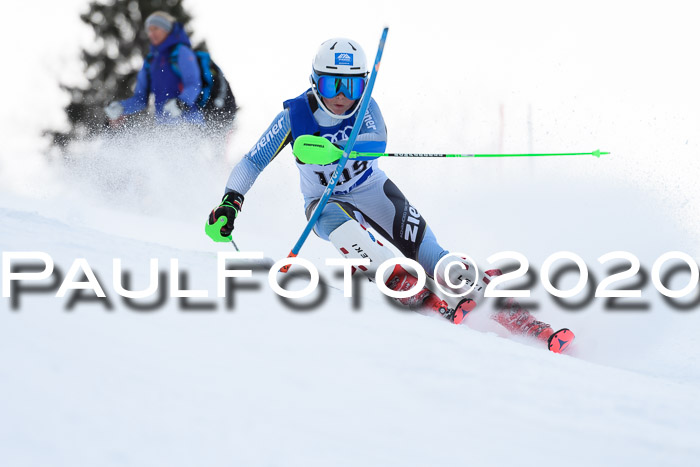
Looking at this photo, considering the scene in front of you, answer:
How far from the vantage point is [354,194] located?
12.5 ft

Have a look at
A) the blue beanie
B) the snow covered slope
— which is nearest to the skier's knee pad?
the snow covered slope

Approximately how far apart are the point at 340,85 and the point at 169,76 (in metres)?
3.86

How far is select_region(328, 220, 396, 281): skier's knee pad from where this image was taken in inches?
137

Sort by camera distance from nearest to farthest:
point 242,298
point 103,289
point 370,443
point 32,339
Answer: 1. point 370,443
2. point 32,339
3. point 103,289
4. point 242,298

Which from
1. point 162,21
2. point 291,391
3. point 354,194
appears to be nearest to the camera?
point 291,391

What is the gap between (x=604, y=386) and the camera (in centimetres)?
212

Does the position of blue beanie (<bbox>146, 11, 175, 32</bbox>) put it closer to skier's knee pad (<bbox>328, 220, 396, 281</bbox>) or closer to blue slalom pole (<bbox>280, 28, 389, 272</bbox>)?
blue slalom pole (<bbox>280, 28, 389, 272</bbox>)

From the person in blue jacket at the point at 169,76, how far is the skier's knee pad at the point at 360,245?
358cm

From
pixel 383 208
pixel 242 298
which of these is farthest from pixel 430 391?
pixel 383 208

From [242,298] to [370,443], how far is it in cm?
124

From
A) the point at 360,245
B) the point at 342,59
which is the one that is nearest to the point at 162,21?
the point at 342,59

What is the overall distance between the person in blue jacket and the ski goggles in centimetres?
334

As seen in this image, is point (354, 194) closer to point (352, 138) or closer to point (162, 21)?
point (352, 138)

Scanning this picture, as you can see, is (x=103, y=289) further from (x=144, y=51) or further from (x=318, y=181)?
(x=144, y=51)
